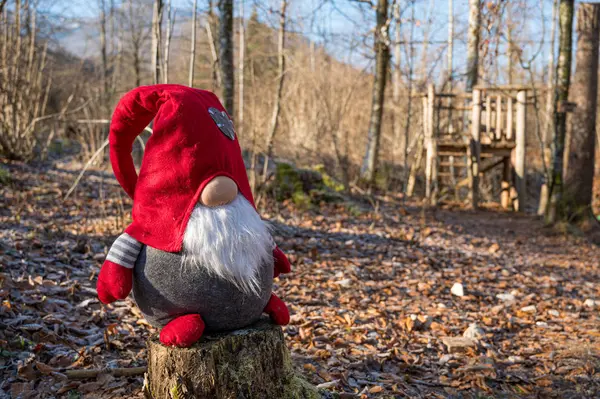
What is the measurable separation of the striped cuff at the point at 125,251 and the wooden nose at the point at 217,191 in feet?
1.11

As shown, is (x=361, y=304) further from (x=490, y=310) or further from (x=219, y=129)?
(x=219, y=129)

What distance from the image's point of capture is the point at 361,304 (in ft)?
14.3

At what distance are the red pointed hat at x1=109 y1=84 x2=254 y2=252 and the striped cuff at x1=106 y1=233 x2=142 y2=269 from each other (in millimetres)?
28

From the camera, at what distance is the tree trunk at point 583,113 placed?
7.76m

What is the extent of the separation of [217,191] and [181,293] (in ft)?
1.44

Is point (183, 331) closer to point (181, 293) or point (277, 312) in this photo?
point (181, 293)

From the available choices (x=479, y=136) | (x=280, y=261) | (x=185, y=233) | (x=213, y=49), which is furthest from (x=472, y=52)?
(x=185, y=233)

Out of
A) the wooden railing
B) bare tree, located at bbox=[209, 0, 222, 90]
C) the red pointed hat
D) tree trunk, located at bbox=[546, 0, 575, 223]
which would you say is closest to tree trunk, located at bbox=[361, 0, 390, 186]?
the wooden railing

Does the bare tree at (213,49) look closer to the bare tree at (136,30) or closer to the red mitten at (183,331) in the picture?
the red mitten at (183,331)

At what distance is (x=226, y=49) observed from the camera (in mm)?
6469

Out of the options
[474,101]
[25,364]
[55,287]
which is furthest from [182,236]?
[474,101]

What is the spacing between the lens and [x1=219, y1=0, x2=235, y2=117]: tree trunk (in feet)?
21.0

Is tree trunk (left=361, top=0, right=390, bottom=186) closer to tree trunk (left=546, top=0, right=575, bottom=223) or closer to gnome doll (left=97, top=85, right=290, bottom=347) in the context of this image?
tree trunk (left=546, top=0, right=575, bottom=223)

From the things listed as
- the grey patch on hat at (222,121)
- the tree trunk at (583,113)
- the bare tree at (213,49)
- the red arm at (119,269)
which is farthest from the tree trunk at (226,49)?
the tree trunk at (583,113)
